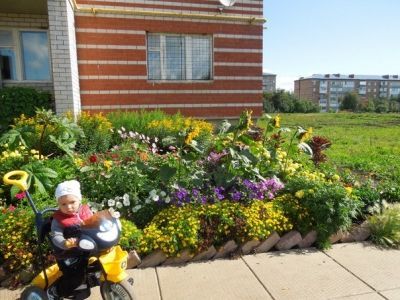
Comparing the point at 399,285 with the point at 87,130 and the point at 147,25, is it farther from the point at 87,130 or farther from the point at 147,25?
the point at 147,25

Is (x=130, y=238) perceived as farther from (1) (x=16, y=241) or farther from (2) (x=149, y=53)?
(2) (x=149, y=53)

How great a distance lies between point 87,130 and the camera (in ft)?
22.3

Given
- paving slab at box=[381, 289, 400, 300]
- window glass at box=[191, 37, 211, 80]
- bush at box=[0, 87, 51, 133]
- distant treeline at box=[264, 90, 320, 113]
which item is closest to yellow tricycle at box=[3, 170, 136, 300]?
paving slab at box=[381, 289, 400, 300]

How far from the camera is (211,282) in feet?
10.7

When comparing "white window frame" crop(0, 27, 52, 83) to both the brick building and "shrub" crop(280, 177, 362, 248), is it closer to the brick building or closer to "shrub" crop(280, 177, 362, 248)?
the brick building

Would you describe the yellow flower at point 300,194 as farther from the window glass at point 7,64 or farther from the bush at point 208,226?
the window glass at point 7,64

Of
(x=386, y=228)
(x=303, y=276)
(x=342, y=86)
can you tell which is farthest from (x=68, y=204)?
Result: (x=342, y=86)

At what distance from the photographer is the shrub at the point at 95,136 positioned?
21.1ft

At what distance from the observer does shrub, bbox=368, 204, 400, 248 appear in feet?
13.5

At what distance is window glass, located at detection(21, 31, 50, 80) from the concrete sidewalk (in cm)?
873

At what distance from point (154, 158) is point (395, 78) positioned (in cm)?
16034

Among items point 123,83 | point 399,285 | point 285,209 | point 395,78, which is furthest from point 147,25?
point 395,78

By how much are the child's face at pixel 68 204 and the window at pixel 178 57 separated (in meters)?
8.92

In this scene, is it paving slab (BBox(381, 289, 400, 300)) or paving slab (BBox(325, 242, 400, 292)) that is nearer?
paving slab (BBox(381, 289, 400, 300))
